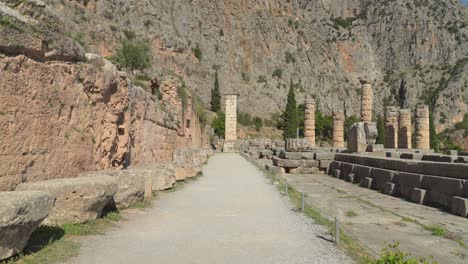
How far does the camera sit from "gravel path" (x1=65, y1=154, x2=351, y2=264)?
479 centimetres

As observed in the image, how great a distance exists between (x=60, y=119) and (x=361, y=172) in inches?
457

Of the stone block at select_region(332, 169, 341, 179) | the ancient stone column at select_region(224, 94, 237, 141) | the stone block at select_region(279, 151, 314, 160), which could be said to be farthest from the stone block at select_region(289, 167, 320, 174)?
the ancient stone column at select_region(224, 94, 237, 141)

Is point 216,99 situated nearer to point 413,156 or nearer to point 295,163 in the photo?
point 295,163

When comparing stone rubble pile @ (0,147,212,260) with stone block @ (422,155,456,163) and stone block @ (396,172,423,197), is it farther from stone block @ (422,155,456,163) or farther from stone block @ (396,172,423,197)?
stone block @ (422,155,456,163)

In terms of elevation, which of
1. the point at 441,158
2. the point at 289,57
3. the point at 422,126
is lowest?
the point at 441,158

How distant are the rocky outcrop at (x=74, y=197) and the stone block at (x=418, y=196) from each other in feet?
26.5

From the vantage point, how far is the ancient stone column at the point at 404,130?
3194 cm

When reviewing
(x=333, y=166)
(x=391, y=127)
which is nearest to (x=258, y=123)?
(x=391, y=127)

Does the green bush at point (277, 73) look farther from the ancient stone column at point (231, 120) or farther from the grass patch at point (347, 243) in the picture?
the grass patch at point (347, 243)

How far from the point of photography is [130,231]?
6.02 metres

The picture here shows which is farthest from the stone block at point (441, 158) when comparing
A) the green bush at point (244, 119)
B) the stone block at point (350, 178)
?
the green bush at point (244, 119)

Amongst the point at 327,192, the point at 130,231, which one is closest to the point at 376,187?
the point at 327,192

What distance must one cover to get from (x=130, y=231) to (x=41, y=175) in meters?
1.74

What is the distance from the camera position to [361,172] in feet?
50.2
